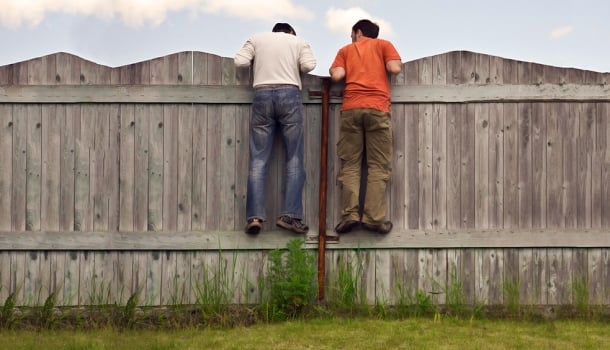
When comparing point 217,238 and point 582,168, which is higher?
point 582,168

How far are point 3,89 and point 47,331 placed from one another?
224 cm

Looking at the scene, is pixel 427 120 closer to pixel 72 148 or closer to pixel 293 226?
pixel 293 226

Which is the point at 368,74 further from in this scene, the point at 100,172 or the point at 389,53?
the point at 100,172

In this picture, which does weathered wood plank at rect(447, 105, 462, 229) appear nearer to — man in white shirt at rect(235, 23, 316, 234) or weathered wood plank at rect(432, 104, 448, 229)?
weathered wood plank at rect(432, 104, 448, 229)

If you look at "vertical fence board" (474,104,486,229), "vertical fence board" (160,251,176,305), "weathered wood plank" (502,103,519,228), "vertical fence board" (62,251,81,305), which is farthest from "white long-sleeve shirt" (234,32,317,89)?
"vertical fence board" (62,251,81,305)

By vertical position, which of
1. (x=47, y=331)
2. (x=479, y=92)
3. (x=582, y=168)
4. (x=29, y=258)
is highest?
(x=479, y=92)

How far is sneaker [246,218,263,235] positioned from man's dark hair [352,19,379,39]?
1964mm

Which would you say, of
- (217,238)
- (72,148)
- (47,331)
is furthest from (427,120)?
(47,331)

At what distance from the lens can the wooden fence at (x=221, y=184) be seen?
7434 millimetres

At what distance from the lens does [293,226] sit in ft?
24.0

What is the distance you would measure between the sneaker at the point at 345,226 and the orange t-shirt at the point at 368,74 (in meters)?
1.00

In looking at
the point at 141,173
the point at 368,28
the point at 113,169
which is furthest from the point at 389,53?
the point at 113,169

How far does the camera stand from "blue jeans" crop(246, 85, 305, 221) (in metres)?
7.24

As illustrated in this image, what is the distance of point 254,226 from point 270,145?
0.73 m
